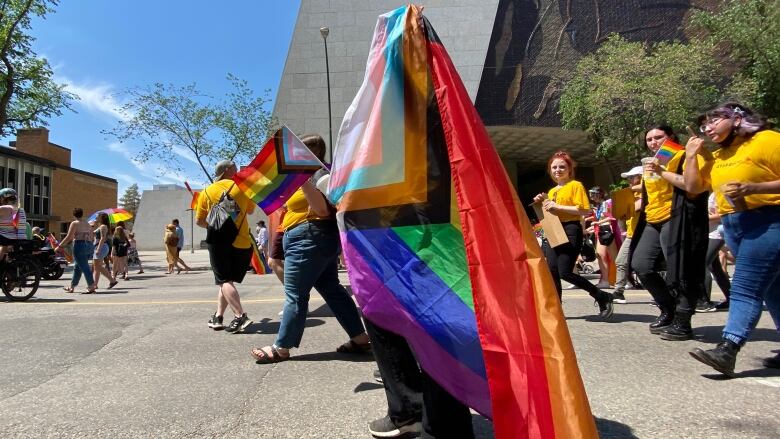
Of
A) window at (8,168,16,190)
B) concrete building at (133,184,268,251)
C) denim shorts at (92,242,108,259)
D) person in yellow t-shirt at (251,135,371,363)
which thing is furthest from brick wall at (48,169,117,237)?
person in yellow t-shirt at (251,135,371,363)

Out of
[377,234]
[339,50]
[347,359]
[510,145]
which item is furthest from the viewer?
[510,145]

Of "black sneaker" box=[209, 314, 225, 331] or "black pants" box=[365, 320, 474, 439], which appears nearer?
"black pants" box=[365, 320, 474, 439]

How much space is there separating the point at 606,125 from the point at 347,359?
23.3 m

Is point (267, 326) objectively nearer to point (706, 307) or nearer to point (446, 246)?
point (446, 246)

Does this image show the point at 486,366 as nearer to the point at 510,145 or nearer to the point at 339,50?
the point at 339,50

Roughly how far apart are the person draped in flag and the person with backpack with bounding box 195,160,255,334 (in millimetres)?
3657

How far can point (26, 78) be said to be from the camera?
2084 centimetres

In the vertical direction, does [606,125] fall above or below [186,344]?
above

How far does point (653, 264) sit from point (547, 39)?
28327 millimetres

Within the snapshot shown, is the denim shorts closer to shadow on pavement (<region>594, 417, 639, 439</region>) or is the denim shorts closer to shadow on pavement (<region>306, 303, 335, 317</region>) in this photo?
shadow on pavement (<region>306, 303, 335, 317</region>)

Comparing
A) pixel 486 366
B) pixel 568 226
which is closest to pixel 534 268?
pixel 486 366

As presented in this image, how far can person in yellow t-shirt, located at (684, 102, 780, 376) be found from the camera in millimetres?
3160

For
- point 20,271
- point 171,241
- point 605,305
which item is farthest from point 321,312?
point 171,241

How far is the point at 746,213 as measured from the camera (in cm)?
328
